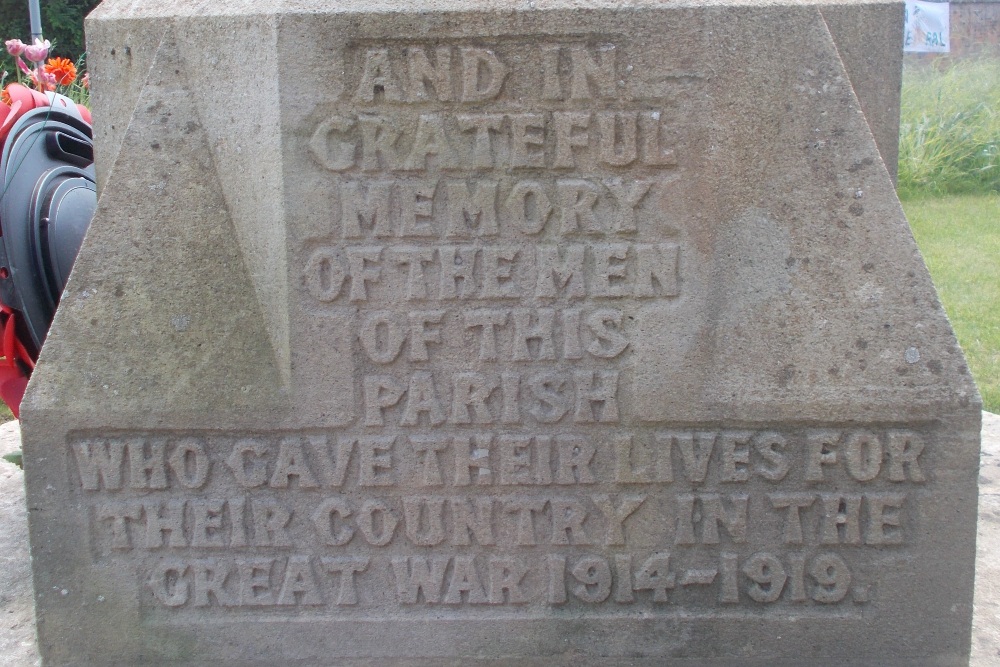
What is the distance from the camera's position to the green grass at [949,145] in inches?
368

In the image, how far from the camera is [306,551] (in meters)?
2.21

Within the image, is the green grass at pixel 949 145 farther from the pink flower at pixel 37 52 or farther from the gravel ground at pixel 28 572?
the pink flower at pixel 37 52

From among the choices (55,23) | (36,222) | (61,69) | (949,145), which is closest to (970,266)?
(949,145)

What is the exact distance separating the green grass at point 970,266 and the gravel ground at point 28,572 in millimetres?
1495

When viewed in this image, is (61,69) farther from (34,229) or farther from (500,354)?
(500,354)

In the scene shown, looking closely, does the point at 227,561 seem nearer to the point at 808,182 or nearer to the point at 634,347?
the point at 634,347

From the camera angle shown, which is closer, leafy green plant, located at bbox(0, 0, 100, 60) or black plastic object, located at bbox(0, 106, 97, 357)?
black plastic object, located at bbox(0, 106, 97, 357)

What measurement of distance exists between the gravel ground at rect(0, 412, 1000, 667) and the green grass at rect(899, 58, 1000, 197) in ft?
21.5

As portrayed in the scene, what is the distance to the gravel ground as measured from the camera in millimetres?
2285

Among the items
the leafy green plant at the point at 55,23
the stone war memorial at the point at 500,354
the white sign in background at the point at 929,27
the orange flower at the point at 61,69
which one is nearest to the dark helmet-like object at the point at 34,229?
the stone war memorial at the point at 500,354

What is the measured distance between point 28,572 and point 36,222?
3.14 feet

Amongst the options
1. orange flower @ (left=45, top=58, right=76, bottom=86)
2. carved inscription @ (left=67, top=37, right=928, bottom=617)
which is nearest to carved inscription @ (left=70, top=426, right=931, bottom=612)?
carved inscription @ (left=67, top=37, right=928, bottom=617)

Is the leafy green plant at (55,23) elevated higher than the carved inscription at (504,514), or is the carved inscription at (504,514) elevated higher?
the leafy green plant at (55,23)

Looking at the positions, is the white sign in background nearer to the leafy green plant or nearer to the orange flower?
the leafy green plant
